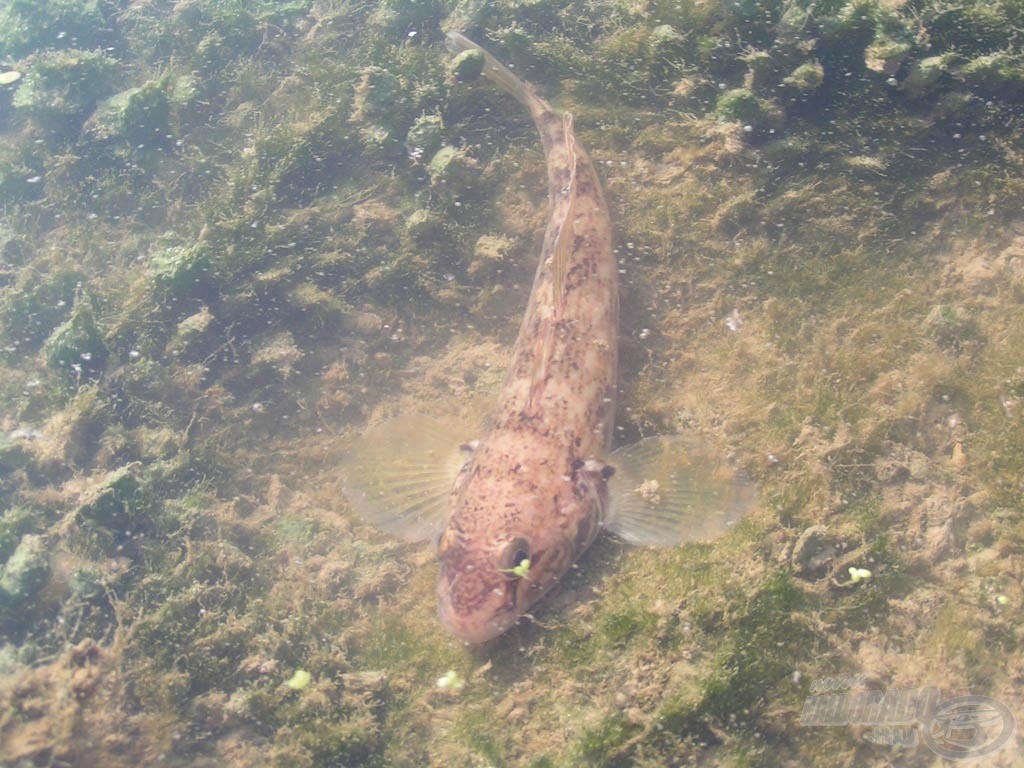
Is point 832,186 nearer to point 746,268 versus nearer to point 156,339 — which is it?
point 746,268

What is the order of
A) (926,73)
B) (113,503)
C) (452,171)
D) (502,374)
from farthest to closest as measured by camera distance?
(452,171) → (502,374) → (113,503) → (926,73)

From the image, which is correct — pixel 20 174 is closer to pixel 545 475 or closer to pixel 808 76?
pixel 545 475

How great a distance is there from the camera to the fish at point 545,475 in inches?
131

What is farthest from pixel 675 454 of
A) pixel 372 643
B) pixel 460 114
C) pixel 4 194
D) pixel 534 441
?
pixel 4 194

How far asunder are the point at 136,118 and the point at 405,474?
519 centimetres

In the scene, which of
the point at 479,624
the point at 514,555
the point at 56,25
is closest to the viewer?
the point at 479,624

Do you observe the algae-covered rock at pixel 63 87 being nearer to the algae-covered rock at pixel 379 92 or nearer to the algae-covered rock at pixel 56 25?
the algae-covered rock at pixel 56 25

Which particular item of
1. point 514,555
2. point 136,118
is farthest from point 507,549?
point 136,118

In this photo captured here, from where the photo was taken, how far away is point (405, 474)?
4.12 metres

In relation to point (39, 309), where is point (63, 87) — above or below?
above

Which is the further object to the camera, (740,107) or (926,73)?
(740,107)

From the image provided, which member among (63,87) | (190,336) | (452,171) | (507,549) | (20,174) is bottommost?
(507,549)

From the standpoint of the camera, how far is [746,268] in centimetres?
457

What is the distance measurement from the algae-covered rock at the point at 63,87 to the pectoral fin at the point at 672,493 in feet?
23.7
